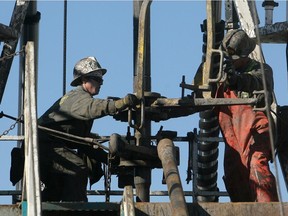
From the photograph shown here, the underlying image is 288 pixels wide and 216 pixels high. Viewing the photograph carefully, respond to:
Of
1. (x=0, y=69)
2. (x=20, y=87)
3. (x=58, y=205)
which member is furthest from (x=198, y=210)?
(x=20, y=87)

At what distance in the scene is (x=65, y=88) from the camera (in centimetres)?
1997

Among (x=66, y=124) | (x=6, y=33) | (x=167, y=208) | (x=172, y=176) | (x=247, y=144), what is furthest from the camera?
(x=6, y=33)

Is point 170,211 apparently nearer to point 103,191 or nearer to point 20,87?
point 103,191

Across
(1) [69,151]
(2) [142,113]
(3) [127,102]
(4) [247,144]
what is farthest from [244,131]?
(1) [69,151]

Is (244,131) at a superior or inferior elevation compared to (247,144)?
superior

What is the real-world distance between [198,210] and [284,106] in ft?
9.46

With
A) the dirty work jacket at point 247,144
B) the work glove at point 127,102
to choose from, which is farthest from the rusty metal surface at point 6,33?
the dirty work jacket at point 247,144

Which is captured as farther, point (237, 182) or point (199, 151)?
point (199, 151)

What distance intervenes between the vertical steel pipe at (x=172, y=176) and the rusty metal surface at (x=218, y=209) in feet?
0.82

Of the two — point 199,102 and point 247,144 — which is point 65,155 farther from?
point 247,144

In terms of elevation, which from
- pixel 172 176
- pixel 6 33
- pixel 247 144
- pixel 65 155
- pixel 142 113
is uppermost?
pixel 6 33

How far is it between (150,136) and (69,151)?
1135mm

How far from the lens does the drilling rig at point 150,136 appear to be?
50.0 ft

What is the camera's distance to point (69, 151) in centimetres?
1800
